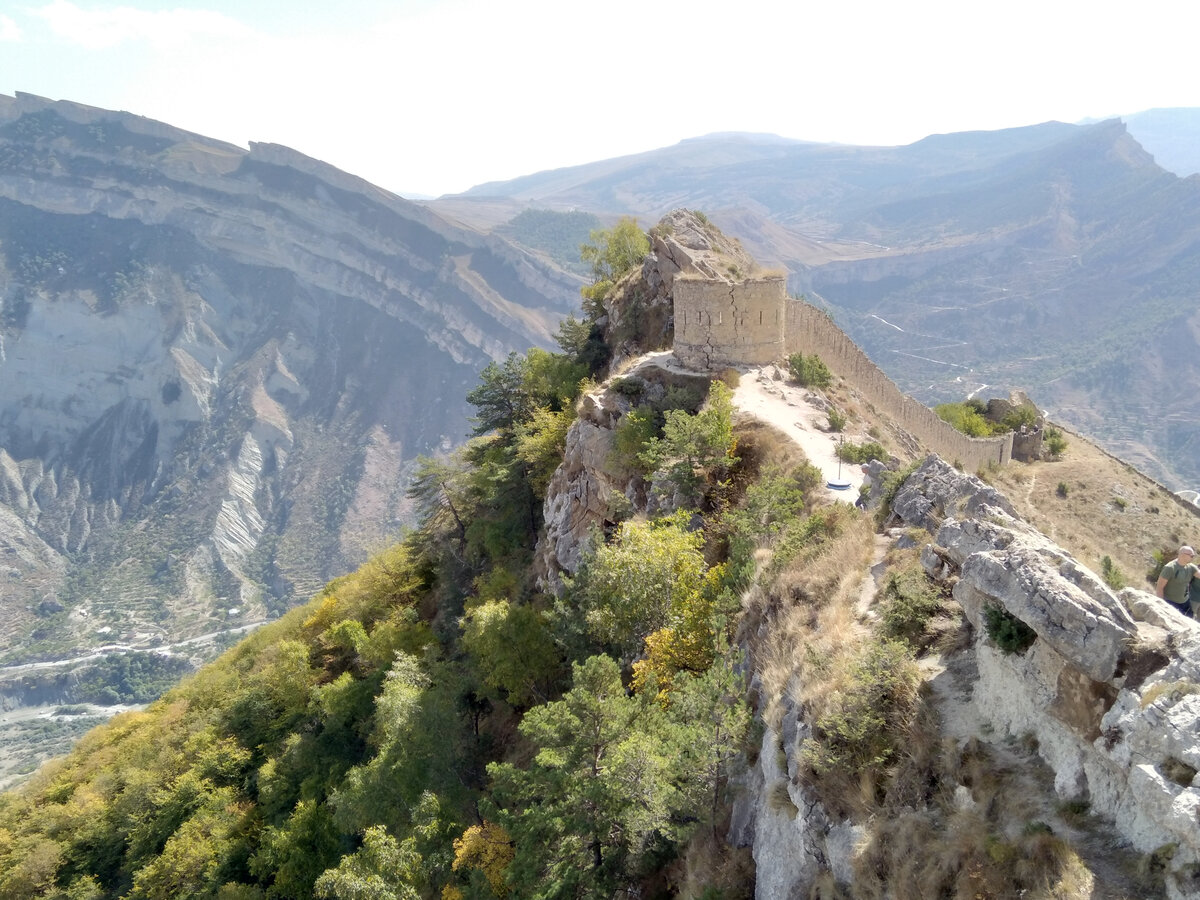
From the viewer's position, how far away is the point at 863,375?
32.6 metres

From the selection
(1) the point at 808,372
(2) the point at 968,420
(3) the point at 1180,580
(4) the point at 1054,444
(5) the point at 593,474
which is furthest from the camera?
(2) the point at 968,420

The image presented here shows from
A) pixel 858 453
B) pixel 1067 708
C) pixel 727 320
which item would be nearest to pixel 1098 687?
pixel 1067 708

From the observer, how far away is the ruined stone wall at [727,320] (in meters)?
25.3

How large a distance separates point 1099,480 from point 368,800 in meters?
36.7

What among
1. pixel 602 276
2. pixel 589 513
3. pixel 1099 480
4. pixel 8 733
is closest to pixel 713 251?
pixel 602 276

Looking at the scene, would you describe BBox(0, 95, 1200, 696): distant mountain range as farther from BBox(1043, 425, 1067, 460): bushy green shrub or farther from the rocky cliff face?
BBox(1043, 425, 1067, 460): bushy green shrub

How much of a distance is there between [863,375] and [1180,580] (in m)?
22.7

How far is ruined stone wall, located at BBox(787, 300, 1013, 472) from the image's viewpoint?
3114cm

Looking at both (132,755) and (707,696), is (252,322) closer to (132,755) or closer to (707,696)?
(132,755)

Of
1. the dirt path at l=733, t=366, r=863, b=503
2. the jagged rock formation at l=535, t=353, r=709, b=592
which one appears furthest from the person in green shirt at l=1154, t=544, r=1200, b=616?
the jagged rock formation at l=535, t=353, r=709, b=592

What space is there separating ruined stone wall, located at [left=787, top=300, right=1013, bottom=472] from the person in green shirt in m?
20.6

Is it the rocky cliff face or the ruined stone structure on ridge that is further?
the rocky cliff face

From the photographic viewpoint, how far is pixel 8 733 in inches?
3935

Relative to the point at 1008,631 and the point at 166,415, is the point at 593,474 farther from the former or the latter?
the point at 166,415
